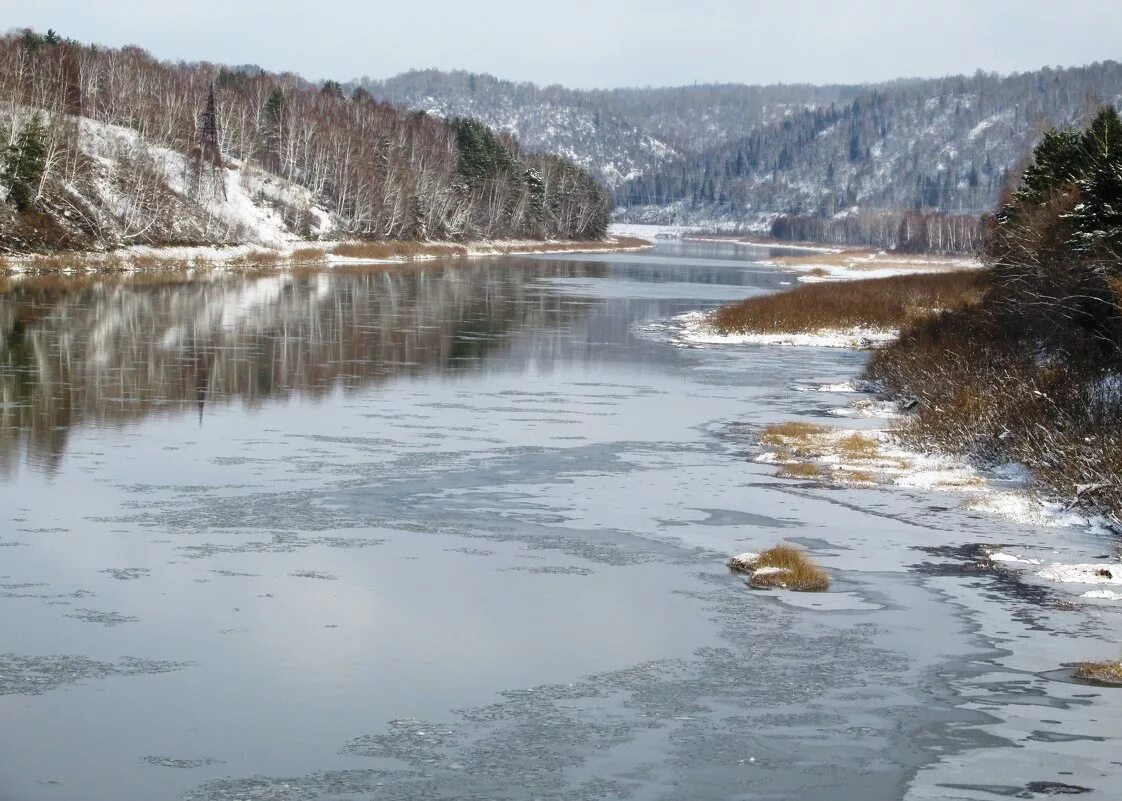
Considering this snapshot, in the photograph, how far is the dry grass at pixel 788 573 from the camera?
17.3 m

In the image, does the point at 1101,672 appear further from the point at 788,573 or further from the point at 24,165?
the point at 24,165

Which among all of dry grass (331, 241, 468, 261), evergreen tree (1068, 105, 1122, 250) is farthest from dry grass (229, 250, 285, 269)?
evergreen tree (1068, 105, 1122, 250)

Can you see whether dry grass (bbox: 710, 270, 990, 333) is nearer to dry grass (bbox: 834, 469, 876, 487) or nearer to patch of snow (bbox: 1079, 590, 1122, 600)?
dry grass (bbox: 834, 469, 876, 487)

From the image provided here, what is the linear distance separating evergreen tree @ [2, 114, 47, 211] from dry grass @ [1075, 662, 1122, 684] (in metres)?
72.2

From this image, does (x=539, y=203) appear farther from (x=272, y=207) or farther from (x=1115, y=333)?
(x=1115, y=333)

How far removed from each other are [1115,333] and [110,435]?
2071 cm

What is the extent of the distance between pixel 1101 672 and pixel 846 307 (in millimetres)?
47738

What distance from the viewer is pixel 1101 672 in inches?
541

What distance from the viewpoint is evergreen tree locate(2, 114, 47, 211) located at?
7606 cm

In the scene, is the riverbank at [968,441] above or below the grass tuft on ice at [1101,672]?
above

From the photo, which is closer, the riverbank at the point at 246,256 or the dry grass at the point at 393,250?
the riverbank at the point at 246,256

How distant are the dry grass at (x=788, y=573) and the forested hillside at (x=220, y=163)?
63905mm

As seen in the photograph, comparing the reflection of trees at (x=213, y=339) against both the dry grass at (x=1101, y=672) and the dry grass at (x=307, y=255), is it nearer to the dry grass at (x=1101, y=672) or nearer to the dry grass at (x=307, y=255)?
the dry grass at (x=1101, y=672)

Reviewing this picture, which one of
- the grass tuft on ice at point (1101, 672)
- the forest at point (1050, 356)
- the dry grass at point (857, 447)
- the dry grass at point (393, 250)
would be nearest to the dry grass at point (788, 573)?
the grass tuft on ice at point (1101, 672)
